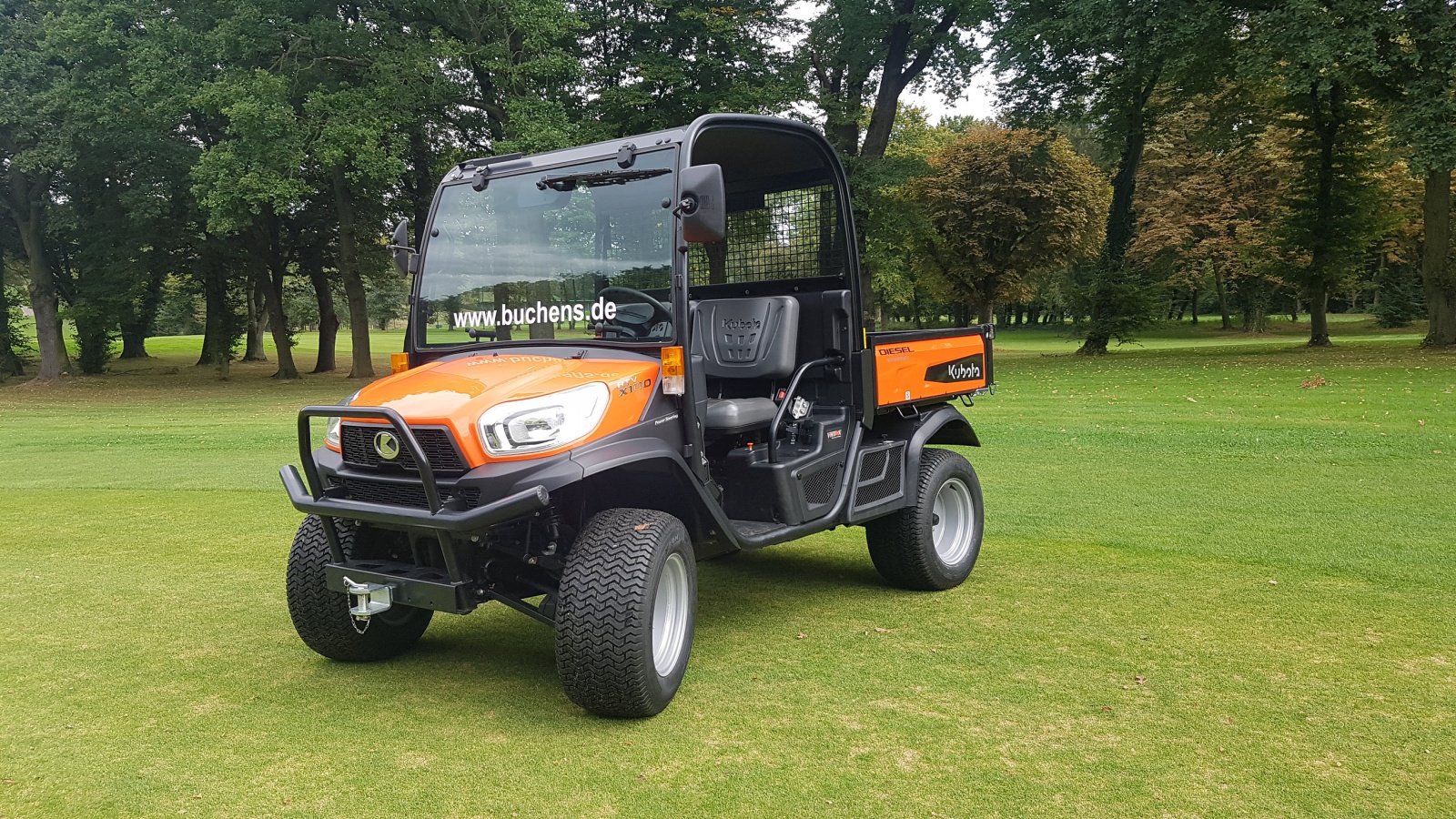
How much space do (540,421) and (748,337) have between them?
5.90ft

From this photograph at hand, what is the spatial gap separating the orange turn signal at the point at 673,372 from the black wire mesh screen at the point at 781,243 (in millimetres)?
1423

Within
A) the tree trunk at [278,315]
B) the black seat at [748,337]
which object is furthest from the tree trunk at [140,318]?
the black seat at [748,337]

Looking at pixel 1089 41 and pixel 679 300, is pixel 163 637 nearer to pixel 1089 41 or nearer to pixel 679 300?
pixel 679 300

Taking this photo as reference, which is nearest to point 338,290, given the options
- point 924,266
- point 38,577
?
point 924,266

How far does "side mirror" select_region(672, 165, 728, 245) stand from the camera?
165 inches

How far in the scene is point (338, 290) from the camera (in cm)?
4088

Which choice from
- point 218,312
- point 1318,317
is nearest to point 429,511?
point 1318,317

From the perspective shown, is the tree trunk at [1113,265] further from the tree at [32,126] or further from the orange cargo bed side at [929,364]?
the tree at [32,126]

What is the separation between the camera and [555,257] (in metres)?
4.79

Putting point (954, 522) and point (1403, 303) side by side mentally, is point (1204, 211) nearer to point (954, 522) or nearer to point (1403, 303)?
point (1403, 303)

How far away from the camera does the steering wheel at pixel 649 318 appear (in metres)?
4.47

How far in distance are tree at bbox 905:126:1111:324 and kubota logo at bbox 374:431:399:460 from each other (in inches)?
1414

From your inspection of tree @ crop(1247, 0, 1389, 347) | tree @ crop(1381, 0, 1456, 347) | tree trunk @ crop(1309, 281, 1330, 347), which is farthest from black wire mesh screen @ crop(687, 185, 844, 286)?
tree trunk @ crop(1309, 281, 1330, 347)

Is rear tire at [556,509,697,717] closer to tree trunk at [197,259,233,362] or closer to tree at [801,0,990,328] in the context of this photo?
tree at [801,0,990,328]
